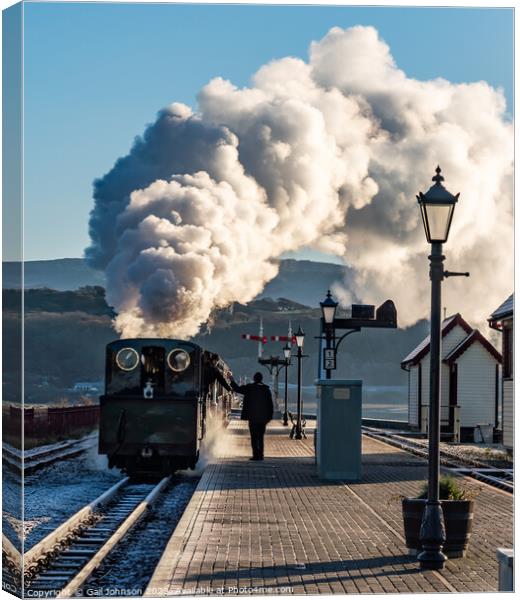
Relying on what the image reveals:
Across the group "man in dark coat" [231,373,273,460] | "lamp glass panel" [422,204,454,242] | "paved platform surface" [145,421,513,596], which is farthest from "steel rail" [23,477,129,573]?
"man in dark coat" [231,373,273,460]

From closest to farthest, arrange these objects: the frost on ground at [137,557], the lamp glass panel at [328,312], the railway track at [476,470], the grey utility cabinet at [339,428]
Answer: the frost on ground at [137,557] < the grey utility cabinet at [339,428] < the railway track at [476,470] < the lamp glass panel at [328,312]

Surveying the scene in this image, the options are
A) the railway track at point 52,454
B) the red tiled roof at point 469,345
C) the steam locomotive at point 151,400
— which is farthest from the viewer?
the red tiled roof at point 469,345

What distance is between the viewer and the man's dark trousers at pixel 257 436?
2348cm

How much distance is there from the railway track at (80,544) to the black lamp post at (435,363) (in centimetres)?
323

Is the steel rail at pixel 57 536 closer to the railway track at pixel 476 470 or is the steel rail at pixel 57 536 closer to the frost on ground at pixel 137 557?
the frost on ground at pixel 137 557

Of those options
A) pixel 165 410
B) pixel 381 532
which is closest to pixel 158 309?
pixel 165 410

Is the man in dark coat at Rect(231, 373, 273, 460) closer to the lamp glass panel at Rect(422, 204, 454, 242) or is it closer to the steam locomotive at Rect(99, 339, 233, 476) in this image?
the steam locomotive at Rect(99, 339, 233, 476)

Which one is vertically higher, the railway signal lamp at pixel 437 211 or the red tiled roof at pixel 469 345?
the railway signal lamp at pixel 437 211

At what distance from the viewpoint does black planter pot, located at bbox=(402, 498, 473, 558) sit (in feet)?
37.4

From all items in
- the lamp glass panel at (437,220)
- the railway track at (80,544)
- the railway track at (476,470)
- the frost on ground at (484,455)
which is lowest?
the frost on ground at (484,455)

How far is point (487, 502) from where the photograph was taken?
17078mm

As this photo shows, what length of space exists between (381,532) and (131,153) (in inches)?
719

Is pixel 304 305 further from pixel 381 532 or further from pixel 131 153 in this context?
pixel 381 532

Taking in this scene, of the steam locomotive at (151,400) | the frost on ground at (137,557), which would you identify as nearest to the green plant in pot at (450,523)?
the frost on ground at (137,557)
